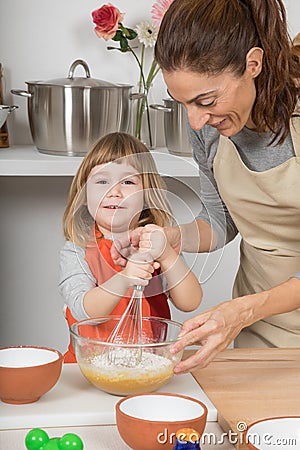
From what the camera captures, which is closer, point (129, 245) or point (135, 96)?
point (129, 245)

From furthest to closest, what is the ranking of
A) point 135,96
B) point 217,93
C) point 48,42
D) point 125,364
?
1. point 48,42
2. point 135,96
3. point 217,93
4. point 125,364

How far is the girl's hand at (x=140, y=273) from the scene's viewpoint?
1152mm

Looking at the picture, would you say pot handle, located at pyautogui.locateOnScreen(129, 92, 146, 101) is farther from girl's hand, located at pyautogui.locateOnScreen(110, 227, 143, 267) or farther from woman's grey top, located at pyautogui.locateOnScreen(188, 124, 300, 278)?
girl's hand, located at pyautogui.locateOnScreen(110, 227, 143, 267)

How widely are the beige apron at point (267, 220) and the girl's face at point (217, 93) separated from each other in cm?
19

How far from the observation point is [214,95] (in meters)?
1.17

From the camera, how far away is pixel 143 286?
46.3 inches

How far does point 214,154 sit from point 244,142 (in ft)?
0.27

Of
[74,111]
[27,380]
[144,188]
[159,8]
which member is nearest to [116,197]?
[144,188]

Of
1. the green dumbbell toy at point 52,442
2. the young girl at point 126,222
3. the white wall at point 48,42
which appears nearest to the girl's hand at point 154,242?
the young girl at point 126,222

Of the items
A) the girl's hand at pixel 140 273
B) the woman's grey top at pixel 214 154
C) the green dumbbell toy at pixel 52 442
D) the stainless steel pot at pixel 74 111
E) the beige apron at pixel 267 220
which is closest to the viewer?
the green dumbbell toy at pixel 52 442

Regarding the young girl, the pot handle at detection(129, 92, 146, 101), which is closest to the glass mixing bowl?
the young girl

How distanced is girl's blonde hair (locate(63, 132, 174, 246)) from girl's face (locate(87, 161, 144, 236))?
10mm

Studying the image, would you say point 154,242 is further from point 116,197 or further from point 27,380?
point 27,380

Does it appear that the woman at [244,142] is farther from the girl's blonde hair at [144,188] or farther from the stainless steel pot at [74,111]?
the stainless steel pot at [74,111]
